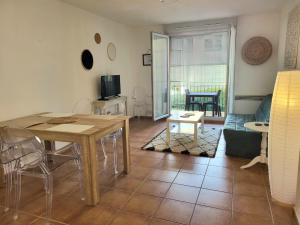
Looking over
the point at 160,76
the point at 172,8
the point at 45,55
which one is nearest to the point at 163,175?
the point at 45,55

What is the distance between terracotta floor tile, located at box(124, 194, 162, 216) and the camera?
6.82ft

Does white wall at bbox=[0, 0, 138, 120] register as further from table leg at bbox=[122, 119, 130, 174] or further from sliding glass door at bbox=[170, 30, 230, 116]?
sliding glass door at bbox=[170, 30, 230, 116]

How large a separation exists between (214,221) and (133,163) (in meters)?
1.51

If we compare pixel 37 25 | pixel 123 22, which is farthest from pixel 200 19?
pixel 37 25

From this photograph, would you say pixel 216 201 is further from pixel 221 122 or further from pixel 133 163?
pixel 221 122

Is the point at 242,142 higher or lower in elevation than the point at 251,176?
higher

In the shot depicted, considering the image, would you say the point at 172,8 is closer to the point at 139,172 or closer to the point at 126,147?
the point at 126,147

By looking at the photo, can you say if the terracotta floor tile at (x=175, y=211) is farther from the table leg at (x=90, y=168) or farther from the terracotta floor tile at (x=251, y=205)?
the table leg at (x=90, y=168)

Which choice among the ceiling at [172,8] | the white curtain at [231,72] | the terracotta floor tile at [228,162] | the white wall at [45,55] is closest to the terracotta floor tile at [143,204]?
the terracotta floor tile at [228,162]

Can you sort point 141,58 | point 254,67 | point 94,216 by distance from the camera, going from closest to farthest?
point 94,216 → point 254,67 → point 141,58

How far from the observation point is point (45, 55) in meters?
3.25

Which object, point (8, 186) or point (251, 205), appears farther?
point (8, 186)

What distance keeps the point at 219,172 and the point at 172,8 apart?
2.93 meters

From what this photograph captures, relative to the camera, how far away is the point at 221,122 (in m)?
5.44
